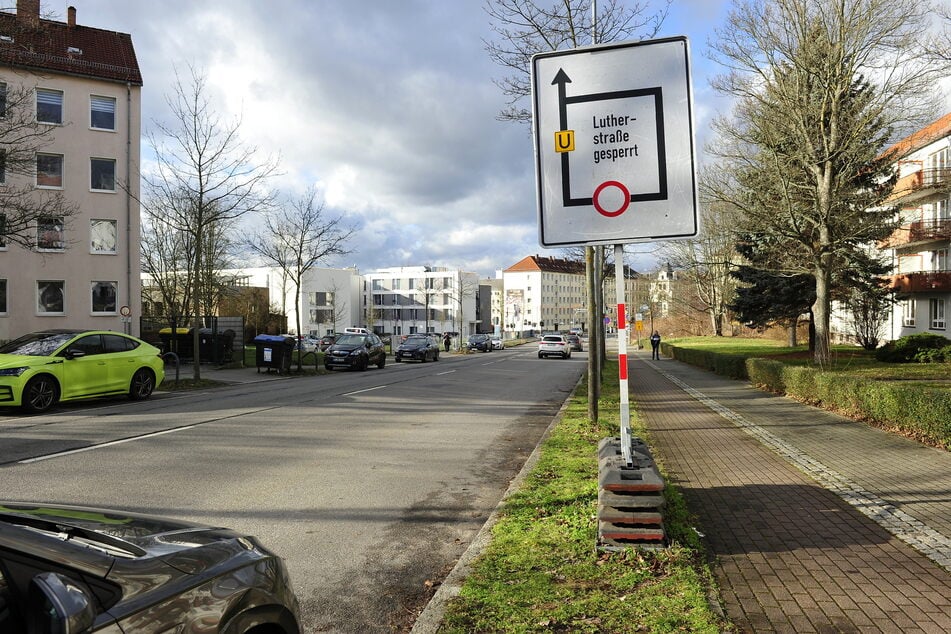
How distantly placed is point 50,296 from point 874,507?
33002 mm

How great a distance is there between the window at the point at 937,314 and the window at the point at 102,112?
4268 cm

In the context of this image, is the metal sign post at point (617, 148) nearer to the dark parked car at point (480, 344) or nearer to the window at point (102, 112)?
the window at point (102, 112)

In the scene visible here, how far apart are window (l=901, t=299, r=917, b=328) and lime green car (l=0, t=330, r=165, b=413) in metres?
39.3

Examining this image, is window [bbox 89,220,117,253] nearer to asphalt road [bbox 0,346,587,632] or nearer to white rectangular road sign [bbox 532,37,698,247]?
asphalt road [bbox 0,346,587,632]

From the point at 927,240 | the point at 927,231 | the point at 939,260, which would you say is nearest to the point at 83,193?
the point at 927,231

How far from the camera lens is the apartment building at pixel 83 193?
29203 millimetres

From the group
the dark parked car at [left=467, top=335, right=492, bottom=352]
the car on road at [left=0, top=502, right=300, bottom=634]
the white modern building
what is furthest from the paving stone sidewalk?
the white modern building

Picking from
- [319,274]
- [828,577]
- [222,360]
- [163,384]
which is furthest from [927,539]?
[319,274]

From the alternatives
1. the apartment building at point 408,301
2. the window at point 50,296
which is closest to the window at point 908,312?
the window at point 50,296

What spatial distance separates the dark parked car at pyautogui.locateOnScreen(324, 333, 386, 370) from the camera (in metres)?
28.5

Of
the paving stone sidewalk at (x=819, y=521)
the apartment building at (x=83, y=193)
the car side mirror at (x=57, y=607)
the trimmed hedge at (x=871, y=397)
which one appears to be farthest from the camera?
the apartment building at (x=83, y=193)

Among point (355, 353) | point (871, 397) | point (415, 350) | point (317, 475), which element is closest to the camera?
point (317, 475)

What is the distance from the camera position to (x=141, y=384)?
48.4ft

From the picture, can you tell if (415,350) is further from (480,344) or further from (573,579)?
(573,579)
